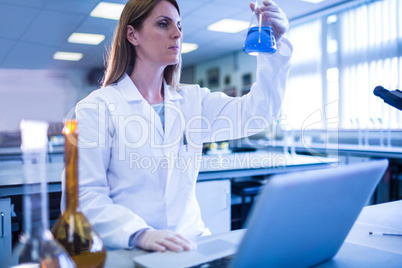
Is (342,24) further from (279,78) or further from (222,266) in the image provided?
(222,266)

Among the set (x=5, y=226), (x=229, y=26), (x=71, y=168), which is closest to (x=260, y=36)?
(x=71, y=168)

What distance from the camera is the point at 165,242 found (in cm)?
73

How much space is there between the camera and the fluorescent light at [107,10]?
15.9 feet

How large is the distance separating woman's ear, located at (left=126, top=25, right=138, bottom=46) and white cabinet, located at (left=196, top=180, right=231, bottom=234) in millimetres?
1075

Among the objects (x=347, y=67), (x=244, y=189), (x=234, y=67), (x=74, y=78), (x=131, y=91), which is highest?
(x=74, y=78)

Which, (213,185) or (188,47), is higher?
(188,47)

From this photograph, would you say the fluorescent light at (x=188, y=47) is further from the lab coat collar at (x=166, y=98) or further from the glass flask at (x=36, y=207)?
the glass flask at (x=36, y=207)

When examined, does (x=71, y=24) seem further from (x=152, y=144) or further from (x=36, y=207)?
(x=36, y=207)

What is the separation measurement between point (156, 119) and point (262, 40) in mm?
489

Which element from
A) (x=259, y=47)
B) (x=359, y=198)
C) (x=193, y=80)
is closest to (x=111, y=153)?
(x=259, y=47)

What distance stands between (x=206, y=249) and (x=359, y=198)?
0.32m

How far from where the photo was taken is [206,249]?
28.2 inches

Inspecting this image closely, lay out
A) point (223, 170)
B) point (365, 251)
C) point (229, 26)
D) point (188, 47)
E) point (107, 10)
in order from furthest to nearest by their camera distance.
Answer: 1. point (188, 47)
2. point (229, 26)
3. point (107, 10)
4. point (223, 170)
5. point (365, 251)

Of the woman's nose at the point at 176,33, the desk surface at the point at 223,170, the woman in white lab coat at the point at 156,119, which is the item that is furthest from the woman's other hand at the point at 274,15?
the desk surface at the point at 223,170
